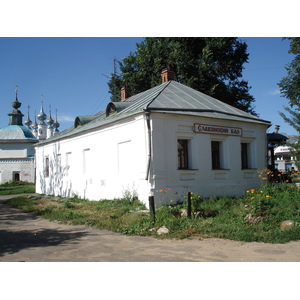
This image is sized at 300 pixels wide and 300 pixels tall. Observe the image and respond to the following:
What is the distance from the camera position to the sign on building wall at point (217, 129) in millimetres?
13564

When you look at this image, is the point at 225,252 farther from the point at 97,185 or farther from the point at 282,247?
the point at 97,185

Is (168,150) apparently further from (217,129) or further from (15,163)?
(15,163)

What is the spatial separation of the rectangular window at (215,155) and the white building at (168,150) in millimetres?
46

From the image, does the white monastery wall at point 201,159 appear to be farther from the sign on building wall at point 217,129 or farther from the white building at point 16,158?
the white building at point 16,158

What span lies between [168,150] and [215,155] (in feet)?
10.2

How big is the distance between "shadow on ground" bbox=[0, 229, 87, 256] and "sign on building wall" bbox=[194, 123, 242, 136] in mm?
7005

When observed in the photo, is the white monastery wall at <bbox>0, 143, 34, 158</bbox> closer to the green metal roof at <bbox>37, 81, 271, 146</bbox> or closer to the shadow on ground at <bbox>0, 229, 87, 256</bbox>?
the green metal roof at <bbox>37, 81, 271, 146</bbox>

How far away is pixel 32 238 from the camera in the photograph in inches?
324

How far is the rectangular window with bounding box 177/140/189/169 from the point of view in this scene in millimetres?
13312

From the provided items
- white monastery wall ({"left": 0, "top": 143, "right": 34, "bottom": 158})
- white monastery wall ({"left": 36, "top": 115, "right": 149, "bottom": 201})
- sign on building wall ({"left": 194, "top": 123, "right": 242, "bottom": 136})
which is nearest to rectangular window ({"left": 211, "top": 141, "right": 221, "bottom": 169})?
sign on building wall ({"left": 194, "top": 123, "right": 242, "bottom": 136})

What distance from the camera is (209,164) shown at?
13852 millimetres

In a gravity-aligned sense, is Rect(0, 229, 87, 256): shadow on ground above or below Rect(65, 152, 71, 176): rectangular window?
below
